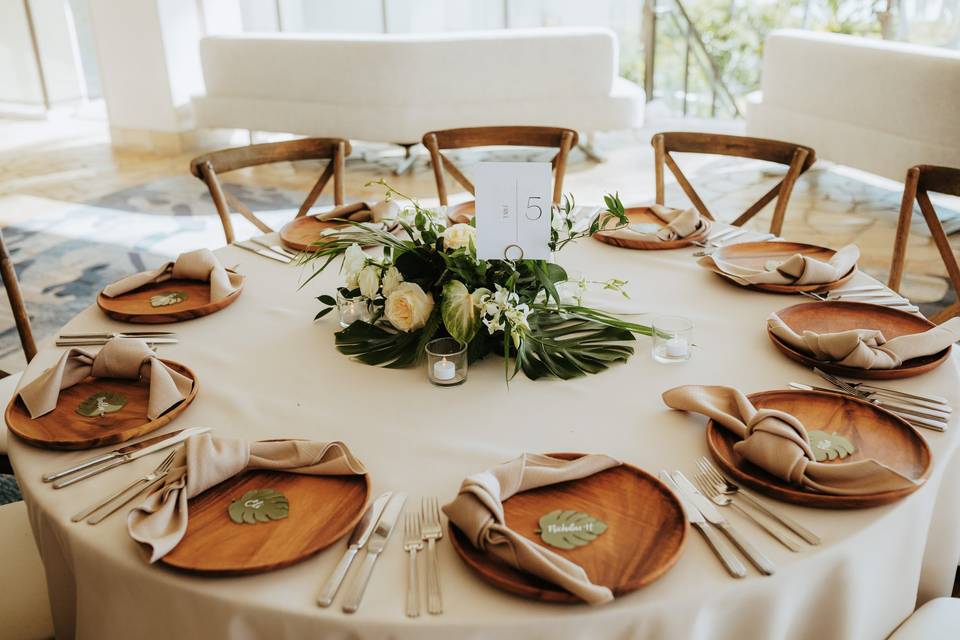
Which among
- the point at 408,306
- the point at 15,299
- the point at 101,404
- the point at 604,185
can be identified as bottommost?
the point at 604,185

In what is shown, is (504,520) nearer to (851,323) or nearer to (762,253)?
(851,323)

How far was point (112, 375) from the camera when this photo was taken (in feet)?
4.82

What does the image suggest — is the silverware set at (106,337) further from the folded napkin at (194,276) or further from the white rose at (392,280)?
the white rose at (392,280)

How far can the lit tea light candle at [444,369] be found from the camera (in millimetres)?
1443

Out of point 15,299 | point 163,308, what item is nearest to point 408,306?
point 163,308

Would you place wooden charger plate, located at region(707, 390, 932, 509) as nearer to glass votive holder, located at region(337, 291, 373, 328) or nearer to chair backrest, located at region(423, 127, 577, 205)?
glass votive holder, located at region(337, 291, 373, 328)

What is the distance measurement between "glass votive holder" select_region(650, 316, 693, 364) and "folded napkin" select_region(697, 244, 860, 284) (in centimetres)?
35

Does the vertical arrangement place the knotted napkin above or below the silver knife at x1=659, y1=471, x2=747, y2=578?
above

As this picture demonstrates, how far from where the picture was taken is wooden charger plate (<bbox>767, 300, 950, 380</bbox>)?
4.74 feet

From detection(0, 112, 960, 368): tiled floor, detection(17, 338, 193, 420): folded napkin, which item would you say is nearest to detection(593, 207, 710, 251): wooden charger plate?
detection(17, 338, 193, 420): folded napkin

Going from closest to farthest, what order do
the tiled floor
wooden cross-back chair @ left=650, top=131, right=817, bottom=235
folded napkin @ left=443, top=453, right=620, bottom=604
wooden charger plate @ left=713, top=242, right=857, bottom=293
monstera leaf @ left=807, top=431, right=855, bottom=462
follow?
1. folded napkin @ left=443, top=453, right=620, bottom=604
2. monstera leaf @ left=807, top=431, right=855, bottom=462
3. wooden charger plate @ left=713, top=242, right=857, bottom=293
4. wooden cross-back chair @ left=650, top=131, right=817, bottom=235
5. the tiled floor

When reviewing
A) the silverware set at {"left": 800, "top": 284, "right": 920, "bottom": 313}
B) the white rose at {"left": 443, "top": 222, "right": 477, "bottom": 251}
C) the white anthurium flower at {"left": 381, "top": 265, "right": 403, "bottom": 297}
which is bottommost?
the silverware set at {"left": 800, "top": 284, "right": 920, "bottom": 313}

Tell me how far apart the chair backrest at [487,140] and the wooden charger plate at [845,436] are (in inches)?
60.3

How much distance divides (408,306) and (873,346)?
79 centimetres
